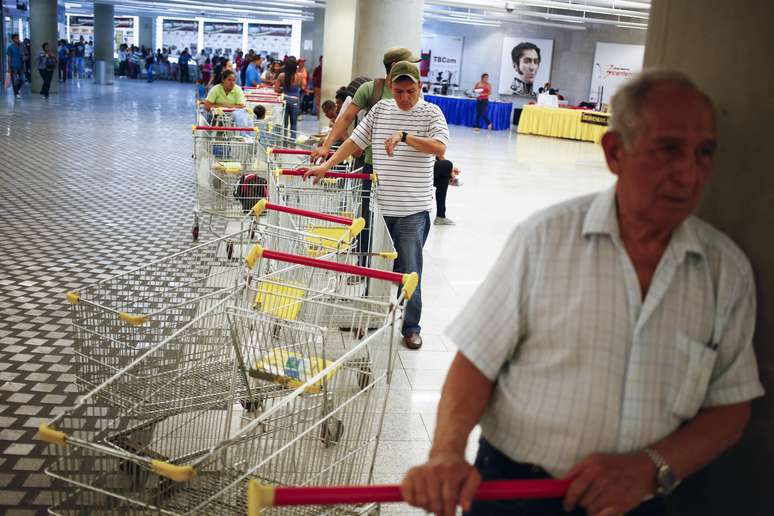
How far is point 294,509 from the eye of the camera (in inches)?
118

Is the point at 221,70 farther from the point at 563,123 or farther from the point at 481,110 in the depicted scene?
the point at 481,110

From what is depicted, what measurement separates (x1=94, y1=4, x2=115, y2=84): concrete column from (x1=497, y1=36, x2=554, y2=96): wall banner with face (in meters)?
19.3

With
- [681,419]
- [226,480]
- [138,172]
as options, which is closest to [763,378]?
[681,419]

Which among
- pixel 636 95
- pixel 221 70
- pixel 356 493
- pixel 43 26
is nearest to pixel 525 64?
pixel 43 26

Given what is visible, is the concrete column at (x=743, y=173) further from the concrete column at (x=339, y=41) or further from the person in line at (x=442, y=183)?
the concrete column at (x=339, y=41)

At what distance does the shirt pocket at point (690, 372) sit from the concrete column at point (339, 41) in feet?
63.4

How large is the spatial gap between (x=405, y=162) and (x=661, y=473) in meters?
4.06

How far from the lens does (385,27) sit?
12.0 metres

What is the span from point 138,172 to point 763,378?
1266cm

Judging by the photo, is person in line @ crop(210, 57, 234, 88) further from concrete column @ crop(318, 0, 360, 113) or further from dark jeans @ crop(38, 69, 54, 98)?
dark jeans @ crop(38, 69, 54, 98)

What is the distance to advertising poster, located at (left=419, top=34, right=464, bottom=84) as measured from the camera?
39.1 metres

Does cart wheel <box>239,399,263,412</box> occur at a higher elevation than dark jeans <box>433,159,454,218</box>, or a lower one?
lower

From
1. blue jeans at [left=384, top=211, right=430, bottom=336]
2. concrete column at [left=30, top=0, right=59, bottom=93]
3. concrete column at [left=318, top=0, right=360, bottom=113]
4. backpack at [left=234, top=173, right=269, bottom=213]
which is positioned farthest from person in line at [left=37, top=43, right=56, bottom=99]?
blue jeans at [left=384, top=211, right=430, bottom=336]

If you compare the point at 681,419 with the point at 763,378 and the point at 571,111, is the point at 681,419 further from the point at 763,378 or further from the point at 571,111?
the point at 571,111
